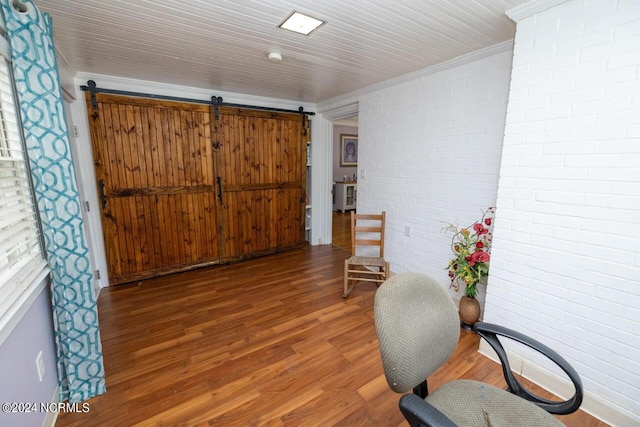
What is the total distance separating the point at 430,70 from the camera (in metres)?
2.70

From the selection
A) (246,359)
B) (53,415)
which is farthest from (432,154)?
(53,415)

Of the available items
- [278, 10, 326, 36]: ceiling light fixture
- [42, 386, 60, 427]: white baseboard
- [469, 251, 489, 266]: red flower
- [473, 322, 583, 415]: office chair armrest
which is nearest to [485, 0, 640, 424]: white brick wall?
[469, 251, 489, 266]: red flower

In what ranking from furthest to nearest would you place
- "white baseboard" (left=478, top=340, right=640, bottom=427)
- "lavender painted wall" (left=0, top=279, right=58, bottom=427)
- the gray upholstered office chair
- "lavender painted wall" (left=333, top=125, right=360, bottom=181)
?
"lavender painted wall" (left=333, top=125, right=360, bottom=181) → "white baseboard" (left=478, top=340, right=640, bottom=427) → "lavender painted wall" (left=0, top=279, right=58, bottom=427) → the gray upholstered office chair

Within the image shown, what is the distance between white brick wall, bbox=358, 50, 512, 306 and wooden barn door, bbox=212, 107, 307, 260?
1114mm

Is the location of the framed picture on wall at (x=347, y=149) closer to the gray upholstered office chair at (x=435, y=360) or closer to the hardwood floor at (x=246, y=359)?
the hardwood floor at (x=246, y=359)

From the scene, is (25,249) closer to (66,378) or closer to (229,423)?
(66,378)

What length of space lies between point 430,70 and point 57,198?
3039 mm

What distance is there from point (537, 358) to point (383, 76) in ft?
9.08

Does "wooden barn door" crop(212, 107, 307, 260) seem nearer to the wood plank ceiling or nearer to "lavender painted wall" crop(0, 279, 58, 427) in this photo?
the wood plank ceiling

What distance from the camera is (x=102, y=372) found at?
1.75 m

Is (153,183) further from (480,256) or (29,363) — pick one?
(480,256)

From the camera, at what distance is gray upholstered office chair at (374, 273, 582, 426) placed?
99cm

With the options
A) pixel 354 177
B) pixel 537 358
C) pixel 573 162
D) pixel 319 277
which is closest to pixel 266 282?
pixel 319 277

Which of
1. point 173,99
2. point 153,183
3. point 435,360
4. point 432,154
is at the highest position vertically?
point 173,99
